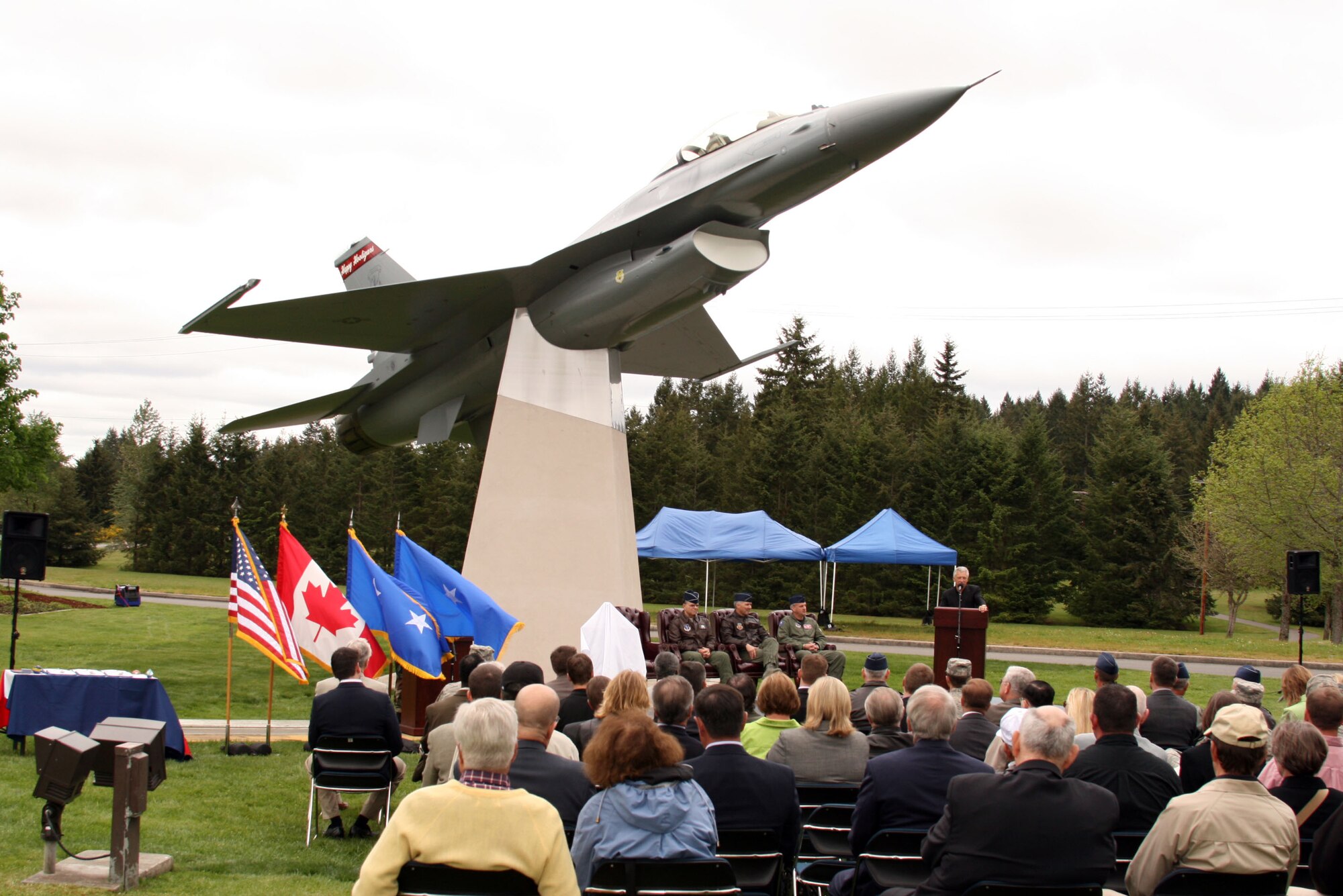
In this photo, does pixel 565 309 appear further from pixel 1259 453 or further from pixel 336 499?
pixel 336 499

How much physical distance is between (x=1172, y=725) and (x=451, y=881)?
Answer: 518 cm

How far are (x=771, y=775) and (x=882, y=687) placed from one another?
1.34 m

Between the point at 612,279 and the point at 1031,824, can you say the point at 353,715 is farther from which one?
the point at 612,279

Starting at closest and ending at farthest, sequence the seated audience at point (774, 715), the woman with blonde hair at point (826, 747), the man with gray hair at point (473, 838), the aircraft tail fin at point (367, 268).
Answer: the man with gray hair at point (473, 838) → the woman with blonde hair at point (826, 747) → the seated audience at point (774, 715) → the aircraft tail fin at point (367, 268)

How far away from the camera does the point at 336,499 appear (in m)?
45.8

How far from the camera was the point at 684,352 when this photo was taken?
1658 centimetres

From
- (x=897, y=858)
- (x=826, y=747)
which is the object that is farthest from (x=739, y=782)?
(x=826, y=747)

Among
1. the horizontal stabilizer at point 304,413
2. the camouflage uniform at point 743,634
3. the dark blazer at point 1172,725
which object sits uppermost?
the horizontal stabilizer at point 304,413

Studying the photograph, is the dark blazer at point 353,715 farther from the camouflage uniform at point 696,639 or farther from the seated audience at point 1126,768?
the camouflage uniform at point 696,639

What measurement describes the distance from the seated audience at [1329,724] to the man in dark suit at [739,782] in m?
2.18

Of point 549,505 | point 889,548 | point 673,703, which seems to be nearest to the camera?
point 673,703

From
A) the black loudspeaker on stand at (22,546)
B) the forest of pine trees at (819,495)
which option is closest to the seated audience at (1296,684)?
the black loudspeaker on stand at (22,546)

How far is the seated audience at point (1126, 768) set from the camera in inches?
173

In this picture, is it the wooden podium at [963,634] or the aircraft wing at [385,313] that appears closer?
the wooden podium at [963,634]
